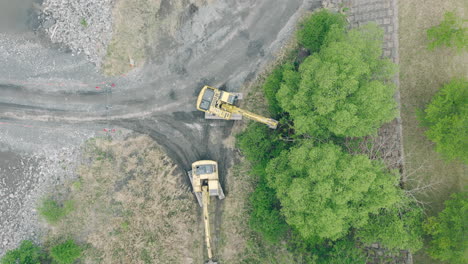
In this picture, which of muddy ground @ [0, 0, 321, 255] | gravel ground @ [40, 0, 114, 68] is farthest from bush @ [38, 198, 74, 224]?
gravel ground @ [40, 0, 114, 68]

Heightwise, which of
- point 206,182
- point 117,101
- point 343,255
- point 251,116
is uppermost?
point 117,101

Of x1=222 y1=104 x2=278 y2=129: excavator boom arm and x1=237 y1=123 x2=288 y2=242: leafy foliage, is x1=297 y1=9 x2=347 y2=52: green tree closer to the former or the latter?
x1=222 y1=104 x2=278 y2=129: excavator boom arm

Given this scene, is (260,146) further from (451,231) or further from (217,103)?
(451,231)

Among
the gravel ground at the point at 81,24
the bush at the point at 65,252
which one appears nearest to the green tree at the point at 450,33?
the gravel ground at the point at 81,24

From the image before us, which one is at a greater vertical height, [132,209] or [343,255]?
[132,209]

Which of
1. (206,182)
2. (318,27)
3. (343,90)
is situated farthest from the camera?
(206,182)

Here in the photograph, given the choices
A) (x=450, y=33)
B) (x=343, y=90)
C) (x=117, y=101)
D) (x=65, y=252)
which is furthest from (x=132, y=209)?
(x=450, y=33)

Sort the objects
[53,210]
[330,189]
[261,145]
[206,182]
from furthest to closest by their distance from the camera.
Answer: [206,182]
[53,210]
[261,145]
[330,189]
